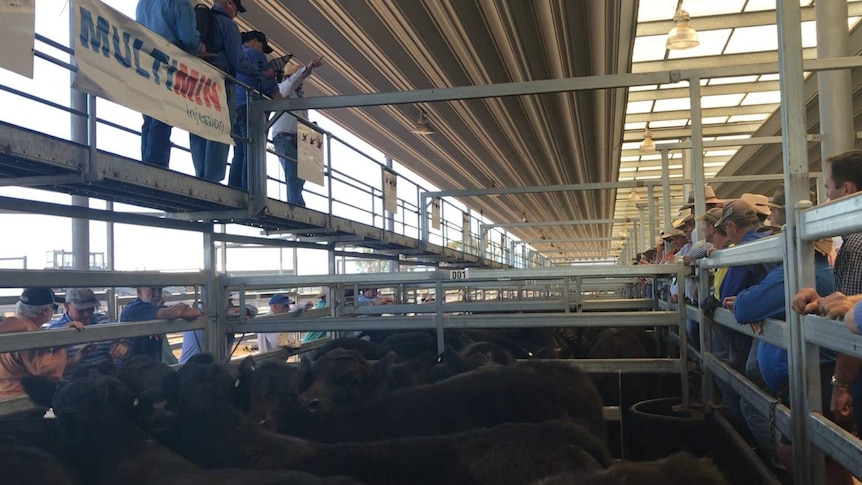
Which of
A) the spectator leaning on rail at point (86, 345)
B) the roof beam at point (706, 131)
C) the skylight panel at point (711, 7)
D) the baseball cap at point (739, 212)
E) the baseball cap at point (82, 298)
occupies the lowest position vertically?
the spectator leaning on rail at point (86, 345)

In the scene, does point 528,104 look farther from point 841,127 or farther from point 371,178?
point 841,127

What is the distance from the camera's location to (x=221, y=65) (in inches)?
187

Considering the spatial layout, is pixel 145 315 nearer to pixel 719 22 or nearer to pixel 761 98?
pixel 719 22

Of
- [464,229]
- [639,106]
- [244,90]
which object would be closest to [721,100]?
[639,106]

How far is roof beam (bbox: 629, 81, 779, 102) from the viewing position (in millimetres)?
11938

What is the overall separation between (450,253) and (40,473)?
890 centimetres

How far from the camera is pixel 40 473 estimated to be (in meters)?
2.92

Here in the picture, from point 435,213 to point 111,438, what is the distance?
8.14m

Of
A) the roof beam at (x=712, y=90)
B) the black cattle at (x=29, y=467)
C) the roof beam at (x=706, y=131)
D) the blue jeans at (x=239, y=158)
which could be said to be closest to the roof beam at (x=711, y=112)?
the roof beam at (x=706, y=131)

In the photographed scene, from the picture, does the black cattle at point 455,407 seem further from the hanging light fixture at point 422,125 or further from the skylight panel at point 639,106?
the skylight panel at point 639,106

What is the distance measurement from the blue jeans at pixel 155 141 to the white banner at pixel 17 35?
5.55 feet

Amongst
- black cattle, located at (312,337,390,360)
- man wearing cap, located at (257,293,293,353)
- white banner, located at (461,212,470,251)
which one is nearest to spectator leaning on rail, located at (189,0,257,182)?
black cattle, located at (312,337,390,360)

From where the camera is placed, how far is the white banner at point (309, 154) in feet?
16.3

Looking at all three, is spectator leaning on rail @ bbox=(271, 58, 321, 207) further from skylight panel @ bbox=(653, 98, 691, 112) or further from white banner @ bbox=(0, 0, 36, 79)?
skylight panel @ bbox=(653, 98, 691, 112)
